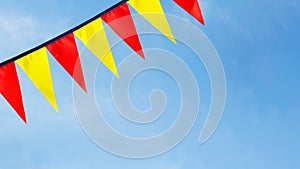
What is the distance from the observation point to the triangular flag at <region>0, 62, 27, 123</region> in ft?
13.2

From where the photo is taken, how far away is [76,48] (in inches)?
167

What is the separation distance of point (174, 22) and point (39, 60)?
50.4 inches

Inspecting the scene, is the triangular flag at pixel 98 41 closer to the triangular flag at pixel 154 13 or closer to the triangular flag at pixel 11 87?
the triangular flag at pixel 154 13

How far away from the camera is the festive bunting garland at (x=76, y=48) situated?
4062 millimetres

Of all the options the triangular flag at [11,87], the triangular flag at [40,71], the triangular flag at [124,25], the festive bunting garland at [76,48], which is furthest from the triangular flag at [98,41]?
the triangular flag at [11,87]

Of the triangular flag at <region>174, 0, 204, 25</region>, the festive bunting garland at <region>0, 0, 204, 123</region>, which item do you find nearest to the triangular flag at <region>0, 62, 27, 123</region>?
the festive bunting garland at <region>0, 0, 204, 123</region>

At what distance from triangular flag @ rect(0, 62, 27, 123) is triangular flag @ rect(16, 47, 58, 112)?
0.09 metres

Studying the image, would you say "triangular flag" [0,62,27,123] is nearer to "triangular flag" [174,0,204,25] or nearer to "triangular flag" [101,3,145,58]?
"triangular flag" [101,3,145,58]

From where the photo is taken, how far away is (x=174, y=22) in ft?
14.6

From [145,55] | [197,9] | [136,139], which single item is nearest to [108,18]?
[145,55]

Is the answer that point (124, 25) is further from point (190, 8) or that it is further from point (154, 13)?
point (190, 8)

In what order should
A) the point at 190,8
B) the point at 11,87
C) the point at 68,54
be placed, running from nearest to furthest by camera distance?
the point at 11,87, the point at 68,54, the point at 190,8

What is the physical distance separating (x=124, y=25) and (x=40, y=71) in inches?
34.8

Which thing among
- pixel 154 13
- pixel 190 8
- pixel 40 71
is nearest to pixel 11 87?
pixel 40 71
